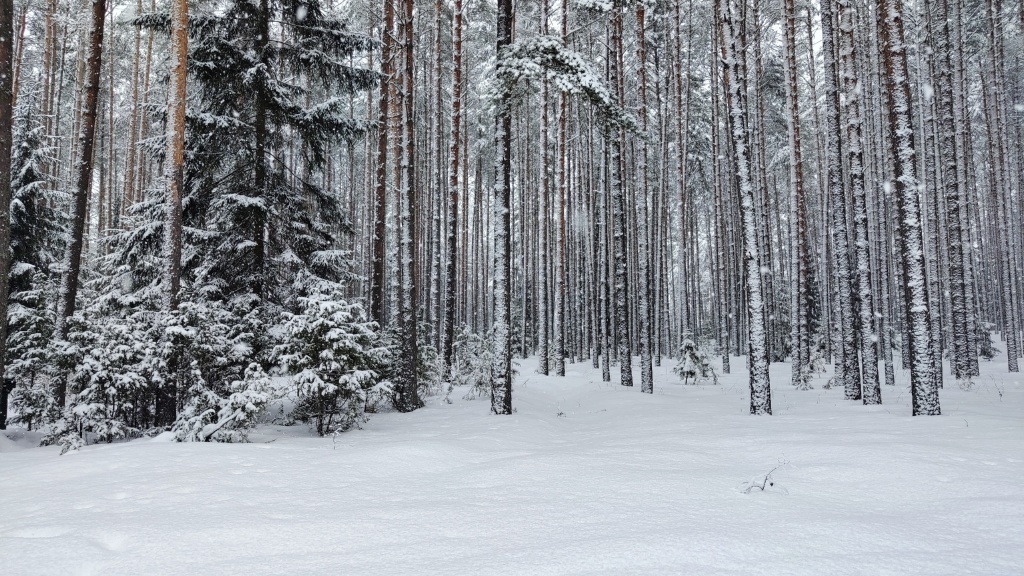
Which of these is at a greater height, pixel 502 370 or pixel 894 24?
pixel 894 24

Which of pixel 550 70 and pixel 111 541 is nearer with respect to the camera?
pixel 111 541

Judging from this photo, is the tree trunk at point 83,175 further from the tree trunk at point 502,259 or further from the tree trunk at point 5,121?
the tree trunk at point 502,259

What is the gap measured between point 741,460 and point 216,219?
990 cm

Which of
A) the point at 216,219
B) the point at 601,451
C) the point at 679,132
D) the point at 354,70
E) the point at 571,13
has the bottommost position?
the point at 601,451

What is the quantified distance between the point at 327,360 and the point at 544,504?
16.9 feet

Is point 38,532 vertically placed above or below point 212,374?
below

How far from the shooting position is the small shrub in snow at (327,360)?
7.56 metres

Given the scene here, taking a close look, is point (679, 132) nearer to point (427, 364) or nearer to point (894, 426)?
point (427, 364)

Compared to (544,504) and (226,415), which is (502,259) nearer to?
(226,415)

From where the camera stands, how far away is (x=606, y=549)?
2617 mm

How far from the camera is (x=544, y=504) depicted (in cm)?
353

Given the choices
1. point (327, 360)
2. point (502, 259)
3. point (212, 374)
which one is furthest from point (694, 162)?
point (212, 374)

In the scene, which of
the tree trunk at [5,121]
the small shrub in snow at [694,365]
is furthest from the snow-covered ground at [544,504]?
the small shrub in snow at [694,365]

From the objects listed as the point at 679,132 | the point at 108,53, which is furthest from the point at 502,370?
the point at 108,53
